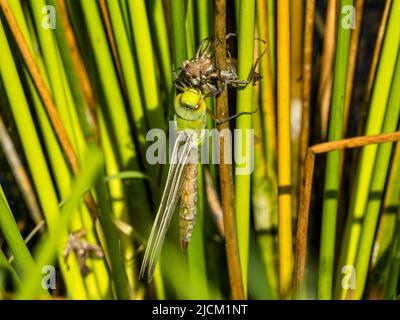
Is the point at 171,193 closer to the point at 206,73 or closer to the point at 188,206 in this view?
the point at 188,206

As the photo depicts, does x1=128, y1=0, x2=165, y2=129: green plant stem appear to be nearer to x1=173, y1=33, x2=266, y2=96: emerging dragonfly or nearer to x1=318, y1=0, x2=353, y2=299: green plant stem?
x1=173, y1=33, x2=266, y2=96: emerging dragonfly

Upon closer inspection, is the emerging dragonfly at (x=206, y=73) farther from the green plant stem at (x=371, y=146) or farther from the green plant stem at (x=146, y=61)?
the green plant stem at (x=371, y=146)

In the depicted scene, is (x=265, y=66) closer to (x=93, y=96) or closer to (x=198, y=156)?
(x=198, y=156)

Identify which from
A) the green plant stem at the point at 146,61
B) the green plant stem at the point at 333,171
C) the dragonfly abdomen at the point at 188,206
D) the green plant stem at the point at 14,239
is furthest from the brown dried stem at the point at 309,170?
the green plant stem at the point at 14,239

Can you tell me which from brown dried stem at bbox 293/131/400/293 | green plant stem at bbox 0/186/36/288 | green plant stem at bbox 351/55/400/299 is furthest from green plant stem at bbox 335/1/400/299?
green plant stem at bbox 0/186/36/288

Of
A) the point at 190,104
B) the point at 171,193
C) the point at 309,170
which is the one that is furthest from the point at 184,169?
the point at 309,170
